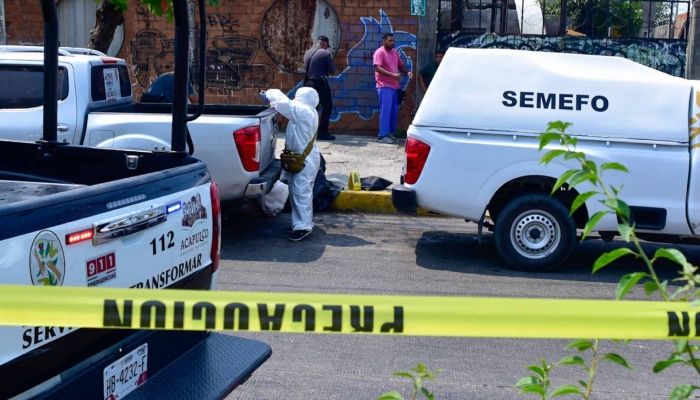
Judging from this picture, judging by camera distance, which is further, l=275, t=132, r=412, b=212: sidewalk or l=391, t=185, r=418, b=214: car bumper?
l=275, t=132, r=412, b=212: sidewalk

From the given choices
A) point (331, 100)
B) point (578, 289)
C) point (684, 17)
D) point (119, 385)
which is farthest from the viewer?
point (684, 17)

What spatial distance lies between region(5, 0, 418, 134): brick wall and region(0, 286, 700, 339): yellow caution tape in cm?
1261

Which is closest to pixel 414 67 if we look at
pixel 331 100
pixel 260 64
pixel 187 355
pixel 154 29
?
pixel 331 100

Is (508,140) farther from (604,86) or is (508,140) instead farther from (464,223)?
(464,223)

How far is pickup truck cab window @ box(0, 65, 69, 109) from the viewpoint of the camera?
8391 millimetres

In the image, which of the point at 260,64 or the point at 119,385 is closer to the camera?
the point at 119,385

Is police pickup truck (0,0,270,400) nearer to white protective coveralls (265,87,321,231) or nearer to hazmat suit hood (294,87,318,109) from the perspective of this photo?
white protective coveralls (265,87,321,231)

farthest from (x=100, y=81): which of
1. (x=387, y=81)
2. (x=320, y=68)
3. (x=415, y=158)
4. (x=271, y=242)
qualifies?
(x=387, y=81)

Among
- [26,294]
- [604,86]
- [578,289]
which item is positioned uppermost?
[604,86]

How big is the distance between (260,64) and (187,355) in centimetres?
1190

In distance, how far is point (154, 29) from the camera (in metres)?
15.4

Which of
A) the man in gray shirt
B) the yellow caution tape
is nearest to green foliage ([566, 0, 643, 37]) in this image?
the man in gray shirt

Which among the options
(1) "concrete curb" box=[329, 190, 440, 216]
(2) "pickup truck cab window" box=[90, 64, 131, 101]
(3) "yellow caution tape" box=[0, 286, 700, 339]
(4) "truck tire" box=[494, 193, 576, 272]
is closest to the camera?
(3) "yellow caution tape" box=[0, 286, 700, 339]

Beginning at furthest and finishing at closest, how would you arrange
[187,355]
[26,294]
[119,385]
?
[187,355], [119,385], [26,294]
